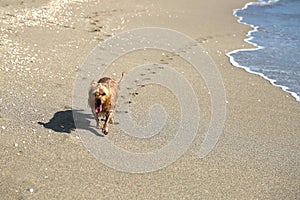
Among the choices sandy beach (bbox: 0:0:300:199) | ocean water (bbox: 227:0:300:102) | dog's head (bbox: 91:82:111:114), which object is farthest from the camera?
ocean water (bbox: 227:0:300:102)

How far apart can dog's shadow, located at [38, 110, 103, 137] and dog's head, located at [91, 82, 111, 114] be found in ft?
1.32

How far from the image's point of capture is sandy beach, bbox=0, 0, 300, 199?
461 centimetres

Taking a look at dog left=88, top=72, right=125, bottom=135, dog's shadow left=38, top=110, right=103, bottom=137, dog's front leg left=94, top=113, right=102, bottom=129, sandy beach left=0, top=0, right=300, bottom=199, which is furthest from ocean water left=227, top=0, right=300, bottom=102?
dog's shadow left=38, top=110, right=103, bottom=137

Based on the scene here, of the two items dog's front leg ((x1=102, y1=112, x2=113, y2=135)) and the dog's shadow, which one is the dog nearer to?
dog's front leg ((x1=102, y1=112, x2=113, y2=135))

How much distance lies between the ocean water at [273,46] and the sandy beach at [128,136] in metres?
0.47

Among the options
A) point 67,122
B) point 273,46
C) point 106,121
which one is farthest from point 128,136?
point 273,46

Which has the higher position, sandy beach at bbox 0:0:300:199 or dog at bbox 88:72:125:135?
dog at bbox 88:72:125:135

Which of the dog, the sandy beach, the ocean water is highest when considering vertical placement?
the dog

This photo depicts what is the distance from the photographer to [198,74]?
877cm

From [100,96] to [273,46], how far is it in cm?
777

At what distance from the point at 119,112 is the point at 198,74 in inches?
108

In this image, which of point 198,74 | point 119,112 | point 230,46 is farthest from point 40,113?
point 230,46

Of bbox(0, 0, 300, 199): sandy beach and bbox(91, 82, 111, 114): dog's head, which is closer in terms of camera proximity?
bbox(0, 0, 300, 199): sandy beach

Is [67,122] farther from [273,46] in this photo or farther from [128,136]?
[273,46]
